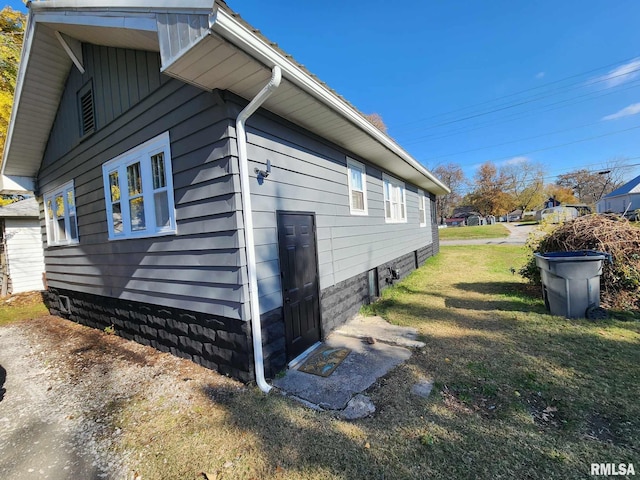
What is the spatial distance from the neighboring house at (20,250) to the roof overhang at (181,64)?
385cm

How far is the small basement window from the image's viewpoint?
4.90 meters

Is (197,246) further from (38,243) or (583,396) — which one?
(38,243)

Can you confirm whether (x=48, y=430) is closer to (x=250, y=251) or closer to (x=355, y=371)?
(x=250, y=251)

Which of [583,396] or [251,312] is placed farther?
[251,312]

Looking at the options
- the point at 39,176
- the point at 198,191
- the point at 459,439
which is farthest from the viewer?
the point at 39,176

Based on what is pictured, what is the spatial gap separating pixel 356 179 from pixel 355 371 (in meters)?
3.70

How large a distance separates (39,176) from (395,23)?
36.7ft

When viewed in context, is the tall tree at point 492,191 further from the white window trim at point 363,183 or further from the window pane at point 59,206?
the window pane at point 59,206

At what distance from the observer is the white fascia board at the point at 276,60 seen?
217cm

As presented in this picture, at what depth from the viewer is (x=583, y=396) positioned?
8.27ft

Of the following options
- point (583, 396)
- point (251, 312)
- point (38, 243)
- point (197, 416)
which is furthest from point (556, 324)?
point (38, 243)

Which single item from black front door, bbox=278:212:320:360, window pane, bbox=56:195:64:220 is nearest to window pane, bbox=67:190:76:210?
window pane, bbox=56:195:64:220

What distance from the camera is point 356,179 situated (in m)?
5.78

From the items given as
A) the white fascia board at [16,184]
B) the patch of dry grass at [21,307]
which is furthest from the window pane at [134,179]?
the patch of dry grass at [21,307]
